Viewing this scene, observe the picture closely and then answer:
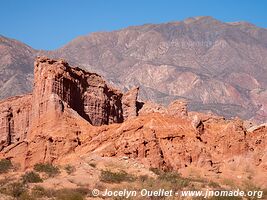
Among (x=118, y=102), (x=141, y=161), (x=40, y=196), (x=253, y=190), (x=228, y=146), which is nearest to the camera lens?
(x=40, y=196)

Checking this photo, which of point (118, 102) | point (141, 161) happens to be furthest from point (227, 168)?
point (118, 102)

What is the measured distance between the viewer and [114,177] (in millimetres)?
28672

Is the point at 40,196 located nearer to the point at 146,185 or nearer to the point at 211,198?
the point at 146,185

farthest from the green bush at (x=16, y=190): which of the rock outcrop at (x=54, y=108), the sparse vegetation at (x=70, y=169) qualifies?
the rock outcrop at (x=54, y=108)

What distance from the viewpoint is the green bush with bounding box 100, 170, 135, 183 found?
28.4 m

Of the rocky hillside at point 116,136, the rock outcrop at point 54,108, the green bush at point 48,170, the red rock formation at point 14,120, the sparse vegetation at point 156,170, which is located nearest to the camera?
the green bush at point 48,170

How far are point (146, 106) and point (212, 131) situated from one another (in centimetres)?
1881

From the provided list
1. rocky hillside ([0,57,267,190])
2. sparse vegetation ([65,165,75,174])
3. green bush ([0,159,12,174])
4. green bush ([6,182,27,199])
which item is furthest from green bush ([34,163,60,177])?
green bush ([6,182,27,199])

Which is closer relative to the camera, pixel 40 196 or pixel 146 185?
pixel 40 196

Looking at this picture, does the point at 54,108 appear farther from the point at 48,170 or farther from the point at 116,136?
the point at 48,170

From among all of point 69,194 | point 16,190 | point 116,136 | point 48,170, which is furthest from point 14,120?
point 69,194

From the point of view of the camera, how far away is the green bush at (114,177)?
1117 inches

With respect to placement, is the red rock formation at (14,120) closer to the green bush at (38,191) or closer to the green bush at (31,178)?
the green bush at (31,178)

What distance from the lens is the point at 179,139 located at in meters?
35.9
